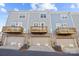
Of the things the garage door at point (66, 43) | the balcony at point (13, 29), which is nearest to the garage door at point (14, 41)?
the balcony at point (13, 29)

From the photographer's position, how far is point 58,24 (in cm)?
246

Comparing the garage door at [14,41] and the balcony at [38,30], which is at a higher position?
the balcony at [38,30]

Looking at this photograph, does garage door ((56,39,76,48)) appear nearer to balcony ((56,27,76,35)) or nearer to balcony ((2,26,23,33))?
balcony ((56,27,76,35))

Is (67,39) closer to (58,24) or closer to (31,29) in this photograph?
(58,24)

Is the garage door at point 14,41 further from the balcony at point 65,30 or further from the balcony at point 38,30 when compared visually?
the balcony at point 65,30

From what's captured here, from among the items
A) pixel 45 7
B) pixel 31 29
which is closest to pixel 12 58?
pixel 31 29

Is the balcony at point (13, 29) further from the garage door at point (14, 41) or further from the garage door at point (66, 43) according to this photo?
the garage door at point (66, 43)

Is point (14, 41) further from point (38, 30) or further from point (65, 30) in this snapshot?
point (65, 30)

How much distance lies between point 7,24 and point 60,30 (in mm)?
766

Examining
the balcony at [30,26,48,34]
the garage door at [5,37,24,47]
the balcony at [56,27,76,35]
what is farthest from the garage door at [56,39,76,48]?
the garage door at [5,37,24,47]

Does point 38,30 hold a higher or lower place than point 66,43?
higher

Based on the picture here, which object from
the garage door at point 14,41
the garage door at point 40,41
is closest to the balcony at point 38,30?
the garage door at point 40,41

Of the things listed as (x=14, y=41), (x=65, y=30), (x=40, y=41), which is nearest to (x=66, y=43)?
(x=65, y=30)

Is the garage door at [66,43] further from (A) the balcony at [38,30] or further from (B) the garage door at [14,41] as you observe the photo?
(B) the garage door at [14,41]
